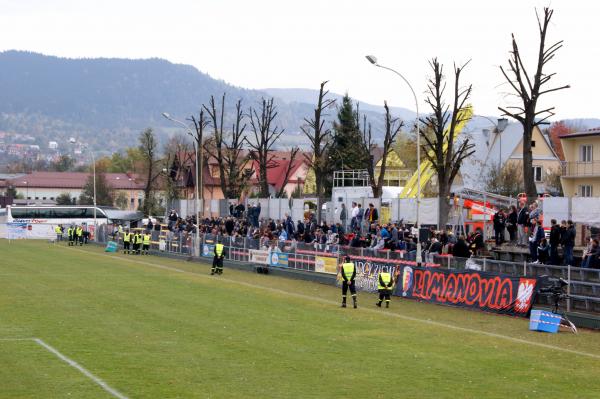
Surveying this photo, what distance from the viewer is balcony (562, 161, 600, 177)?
56250mm

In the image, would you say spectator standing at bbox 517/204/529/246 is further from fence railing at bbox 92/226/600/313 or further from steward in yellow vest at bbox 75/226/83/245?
steward in yellow vest at bbox 75/226/83/245

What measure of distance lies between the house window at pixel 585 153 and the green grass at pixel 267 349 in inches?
1203

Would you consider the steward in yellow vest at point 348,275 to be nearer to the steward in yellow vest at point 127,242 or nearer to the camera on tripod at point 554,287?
the camera on tripod at point 554,287

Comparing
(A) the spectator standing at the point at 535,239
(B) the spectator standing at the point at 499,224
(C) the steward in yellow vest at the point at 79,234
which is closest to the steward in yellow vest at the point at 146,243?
(C) the steward in yellow vest at the point at 79,234

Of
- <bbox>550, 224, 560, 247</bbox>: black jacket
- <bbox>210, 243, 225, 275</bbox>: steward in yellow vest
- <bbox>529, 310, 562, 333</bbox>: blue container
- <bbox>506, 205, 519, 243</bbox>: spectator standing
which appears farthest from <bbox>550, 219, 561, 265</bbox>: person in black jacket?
<bbox>210, 243, 225, 275</bbox>: steward in yellow vest

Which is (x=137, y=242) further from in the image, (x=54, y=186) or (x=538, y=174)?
(x=54, y=186)

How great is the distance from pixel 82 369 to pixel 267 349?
14.4ft

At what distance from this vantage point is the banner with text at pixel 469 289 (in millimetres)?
26547

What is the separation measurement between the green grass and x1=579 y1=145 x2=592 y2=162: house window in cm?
3055

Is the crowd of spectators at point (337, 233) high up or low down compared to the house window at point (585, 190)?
down

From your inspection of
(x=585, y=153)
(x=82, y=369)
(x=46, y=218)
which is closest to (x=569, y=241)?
(x=82, y=369)

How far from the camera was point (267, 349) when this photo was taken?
18750 mm

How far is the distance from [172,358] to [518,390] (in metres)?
6.46

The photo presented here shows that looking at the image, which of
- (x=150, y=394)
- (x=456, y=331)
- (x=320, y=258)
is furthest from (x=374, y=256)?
(x=150, y=394)
